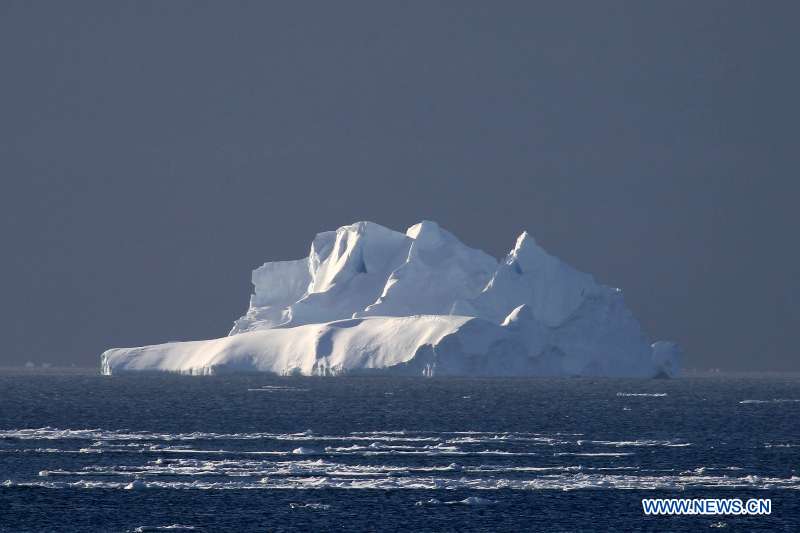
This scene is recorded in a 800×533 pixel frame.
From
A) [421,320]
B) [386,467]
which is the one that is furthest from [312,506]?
[421,320]

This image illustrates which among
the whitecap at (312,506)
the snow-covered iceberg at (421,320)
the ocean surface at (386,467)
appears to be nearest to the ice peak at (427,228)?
the snow-covered iceberg at (421,320)

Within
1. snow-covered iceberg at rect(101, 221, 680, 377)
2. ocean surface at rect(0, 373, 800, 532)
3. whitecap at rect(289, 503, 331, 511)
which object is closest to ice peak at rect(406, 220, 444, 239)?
snow-covered iceberg at rect(101, 221, 680, 377)

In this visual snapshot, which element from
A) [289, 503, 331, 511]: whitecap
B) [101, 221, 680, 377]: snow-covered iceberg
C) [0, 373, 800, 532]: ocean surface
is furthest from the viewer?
[101, 221, 680, 377]: snow-covered iceberg

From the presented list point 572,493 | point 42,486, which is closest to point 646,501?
point 572,493

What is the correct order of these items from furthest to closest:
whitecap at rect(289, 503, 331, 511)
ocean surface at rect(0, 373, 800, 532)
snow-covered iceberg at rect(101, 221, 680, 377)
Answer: snow-covered iceberg at rect(101, 221, 680, 377) < whitecap at rect(289, 503, 331, 511) < ocean surface at rect(0, 373, 800, 532)

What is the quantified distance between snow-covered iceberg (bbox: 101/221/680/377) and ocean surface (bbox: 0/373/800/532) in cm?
2552

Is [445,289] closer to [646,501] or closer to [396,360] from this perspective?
[396,360]

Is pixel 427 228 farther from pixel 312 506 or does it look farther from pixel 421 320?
pixel 312 506

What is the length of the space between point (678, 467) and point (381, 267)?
95.4m

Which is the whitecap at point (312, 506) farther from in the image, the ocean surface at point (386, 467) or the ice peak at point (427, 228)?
the ice peak at point (427, 228)

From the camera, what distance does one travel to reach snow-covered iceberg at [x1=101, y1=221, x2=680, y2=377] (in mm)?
131375

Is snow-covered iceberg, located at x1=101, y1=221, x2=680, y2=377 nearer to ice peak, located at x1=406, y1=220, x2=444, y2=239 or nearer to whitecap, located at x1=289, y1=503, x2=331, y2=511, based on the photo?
ice peak, located at x1=406, y1=220, x2=444, y2=239

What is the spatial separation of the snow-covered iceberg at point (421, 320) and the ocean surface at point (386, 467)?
2552 cm

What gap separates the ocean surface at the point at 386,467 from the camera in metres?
47.8
